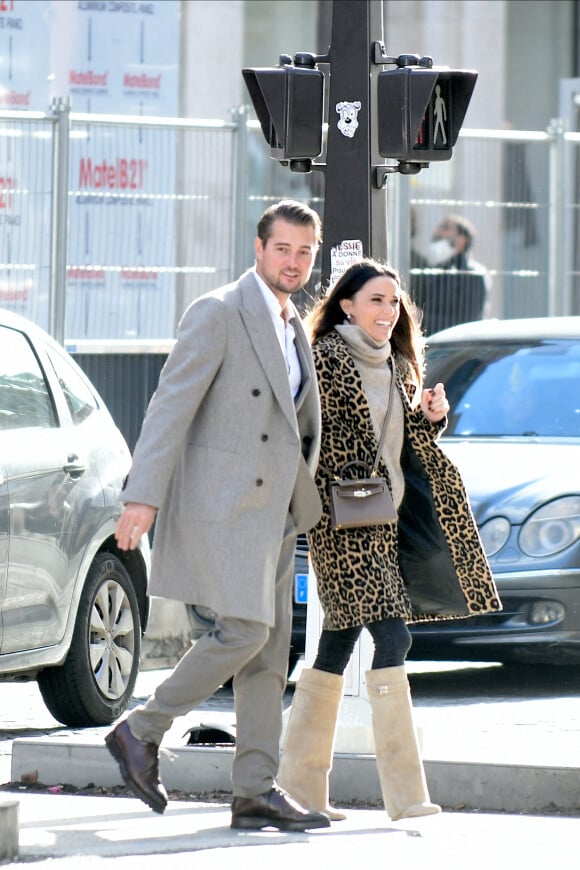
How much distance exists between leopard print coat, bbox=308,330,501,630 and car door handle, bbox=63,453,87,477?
7.18 feet

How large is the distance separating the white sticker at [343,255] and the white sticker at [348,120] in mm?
403

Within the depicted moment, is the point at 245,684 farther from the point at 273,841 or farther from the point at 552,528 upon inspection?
the point at 552,528

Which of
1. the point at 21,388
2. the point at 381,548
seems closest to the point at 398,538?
the point at 381,548

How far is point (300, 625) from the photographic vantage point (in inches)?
339

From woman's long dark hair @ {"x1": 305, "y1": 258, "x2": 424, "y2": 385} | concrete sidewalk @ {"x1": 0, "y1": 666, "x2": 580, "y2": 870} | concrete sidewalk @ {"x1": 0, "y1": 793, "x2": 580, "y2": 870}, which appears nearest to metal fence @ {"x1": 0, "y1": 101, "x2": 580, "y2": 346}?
concrete sidewalk @ {"x1": 0, "y1": 666, "x2": 580, "y2": 870}

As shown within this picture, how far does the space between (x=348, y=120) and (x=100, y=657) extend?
2358 mm

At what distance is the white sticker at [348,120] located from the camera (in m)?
7.18

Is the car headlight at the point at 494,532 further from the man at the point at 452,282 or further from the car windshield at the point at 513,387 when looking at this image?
the man at the point at 452,282

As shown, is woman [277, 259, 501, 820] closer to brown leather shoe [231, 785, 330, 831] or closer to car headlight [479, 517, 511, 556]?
brown leather shoe [231, 785, 330, 831]

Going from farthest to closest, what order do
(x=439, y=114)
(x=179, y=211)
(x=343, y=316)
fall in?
(x=179, y=211), (x=439, y=114), (x=343, y=316)

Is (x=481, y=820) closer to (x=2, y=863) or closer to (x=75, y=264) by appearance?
(x=2, y=863)

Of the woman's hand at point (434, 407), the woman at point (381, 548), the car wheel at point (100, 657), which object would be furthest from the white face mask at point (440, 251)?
the woman's hand at point (434, 407)

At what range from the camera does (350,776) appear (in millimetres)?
6328

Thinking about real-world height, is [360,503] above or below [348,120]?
below
